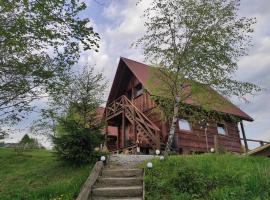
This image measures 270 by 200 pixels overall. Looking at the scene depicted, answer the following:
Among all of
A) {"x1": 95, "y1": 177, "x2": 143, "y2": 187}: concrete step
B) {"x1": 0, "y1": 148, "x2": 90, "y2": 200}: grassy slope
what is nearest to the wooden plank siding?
{"x1": 0, "y1": 148, "x2": 90, "y2": 200}: grassy slope

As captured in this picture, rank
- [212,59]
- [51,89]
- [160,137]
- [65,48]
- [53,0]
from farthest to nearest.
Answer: [160,137]
[212,59]
[51,89]
[65,48]
[53,0]

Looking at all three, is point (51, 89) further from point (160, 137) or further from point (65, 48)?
point (160, 137)

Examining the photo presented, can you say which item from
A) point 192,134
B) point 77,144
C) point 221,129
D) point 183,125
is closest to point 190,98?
point 77,144

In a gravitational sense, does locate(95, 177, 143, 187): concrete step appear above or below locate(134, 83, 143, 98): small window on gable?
below

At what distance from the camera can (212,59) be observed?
1319 centimetres

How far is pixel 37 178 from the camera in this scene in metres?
12.1

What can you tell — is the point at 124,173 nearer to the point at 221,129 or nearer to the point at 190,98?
the point at 190,98

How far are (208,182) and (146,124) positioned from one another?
34.9 ft

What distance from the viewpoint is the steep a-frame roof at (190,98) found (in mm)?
13438

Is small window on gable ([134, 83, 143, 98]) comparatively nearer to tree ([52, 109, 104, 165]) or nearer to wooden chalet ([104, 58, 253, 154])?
wooden chalet ([104, 58, 253, 154])

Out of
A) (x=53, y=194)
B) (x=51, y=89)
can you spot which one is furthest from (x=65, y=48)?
(x=53, y=194)

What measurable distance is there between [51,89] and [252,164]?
7.88m

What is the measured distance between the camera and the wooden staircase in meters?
18.9

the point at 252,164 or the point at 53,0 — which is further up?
the point at 53,0
